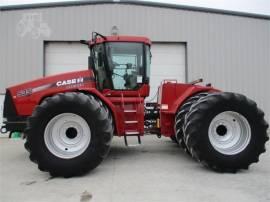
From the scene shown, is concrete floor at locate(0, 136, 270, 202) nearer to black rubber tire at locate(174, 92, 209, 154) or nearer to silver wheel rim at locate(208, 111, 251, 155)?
silver wheel rim at locate(208, 111, 251, 155)

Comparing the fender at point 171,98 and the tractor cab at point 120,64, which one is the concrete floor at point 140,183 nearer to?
the fender at point 171,98

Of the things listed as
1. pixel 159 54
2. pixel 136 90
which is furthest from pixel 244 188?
pixel 159 54

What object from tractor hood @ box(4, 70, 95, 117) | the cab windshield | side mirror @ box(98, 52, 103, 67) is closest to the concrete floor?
tractor hood @ box(4, 70, 95, 117)

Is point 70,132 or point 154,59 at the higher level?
point 154,59

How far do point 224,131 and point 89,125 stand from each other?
2443mm

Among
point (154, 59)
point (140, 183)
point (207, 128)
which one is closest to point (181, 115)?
point (207, 128)

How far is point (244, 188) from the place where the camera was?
20.8 feet

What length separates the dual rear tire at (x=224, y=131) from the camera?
743 cm

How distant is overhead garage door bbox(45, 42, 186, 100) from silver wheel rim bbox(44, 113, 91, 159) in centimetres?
786

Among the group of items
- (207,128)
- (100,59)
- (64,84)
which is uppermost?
(100,59)

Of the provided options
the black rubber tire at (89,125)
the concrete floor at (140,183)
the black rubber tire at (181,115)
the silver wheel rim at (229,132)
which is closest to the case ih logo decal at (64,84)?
the black rubber tire at (89,125)

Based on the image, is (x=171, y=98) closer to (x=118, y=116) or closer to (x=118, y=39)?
(x=118, y=116)

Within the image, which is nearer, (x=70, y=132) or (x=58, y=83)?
(x=70, y=132)

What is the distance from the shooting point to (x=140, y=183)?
6.70 m
